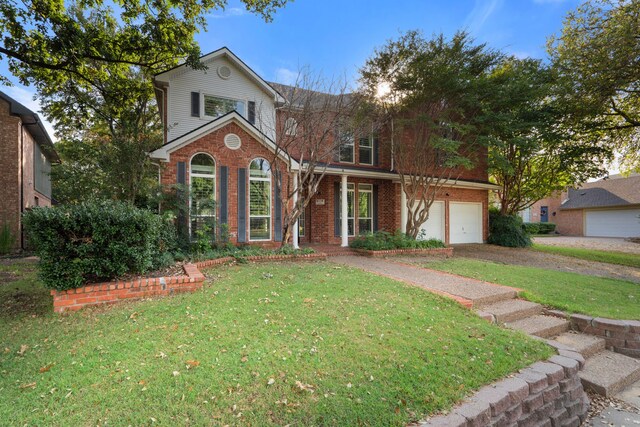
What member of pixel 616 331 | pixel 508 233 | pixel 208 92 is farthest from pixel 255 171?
pixel 508 233

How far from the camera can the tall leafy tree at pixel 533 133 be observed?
11.9 metres

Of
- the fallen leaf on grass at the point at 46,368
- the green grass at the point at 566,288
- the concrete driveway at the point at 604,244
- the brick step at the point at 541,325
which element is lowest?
the concrete driveway at the point at 604,244

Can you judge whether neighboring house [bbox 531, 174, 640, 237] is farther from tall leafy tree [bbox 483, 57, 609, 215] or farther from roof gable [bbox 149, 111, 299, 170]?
roof gable [bbox 149, 111, 299, 170]

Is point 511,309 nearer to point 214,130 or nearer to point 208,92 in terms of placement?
point 214,130

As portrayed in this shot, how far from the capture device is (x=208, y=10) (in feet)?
28.7

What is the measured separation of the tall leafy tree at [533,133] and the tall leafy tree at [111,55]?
351 inches

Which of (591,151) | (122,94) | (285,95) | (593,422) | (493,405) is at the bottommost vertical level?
(593,422)

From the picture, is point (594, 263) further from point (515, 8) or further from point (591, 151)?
point (515, 8)

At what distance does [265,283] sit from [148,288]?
1906 mm

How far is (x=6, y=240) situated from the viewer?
424 inches

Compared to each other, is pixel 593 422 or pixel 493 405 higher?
pixel 493 405

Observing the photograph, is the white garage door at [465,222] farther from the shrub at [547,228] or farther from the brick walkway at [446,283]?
the shrub at [547,228]

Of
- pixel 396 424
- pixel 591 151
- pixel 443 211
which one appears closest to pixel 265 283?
pixel 396 424

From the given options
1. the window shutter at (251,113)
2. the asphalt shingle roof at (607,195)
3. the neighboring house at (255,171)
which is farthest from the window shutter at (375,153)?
the asphalt shingle roof at (607,195)
